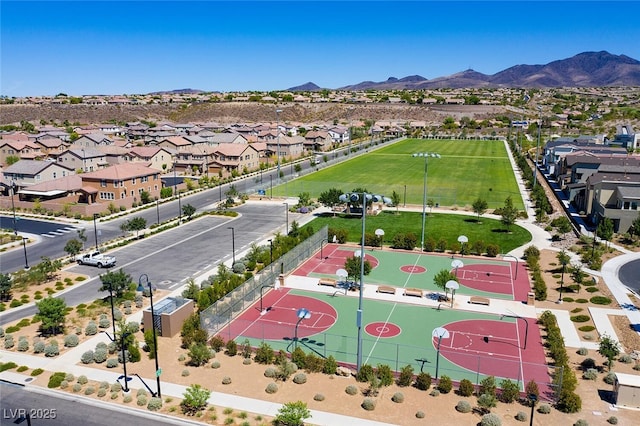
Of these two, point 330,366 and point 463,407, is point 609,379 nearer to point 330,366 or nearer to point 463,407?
point 463,407

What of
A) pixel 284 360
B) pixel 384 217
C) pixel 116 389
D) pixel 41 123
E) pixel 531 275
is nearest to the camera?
pixel 116 389

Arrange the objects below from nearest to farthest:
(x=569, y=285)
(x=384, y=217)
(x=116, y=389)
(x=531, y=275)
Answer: (x=116, y=389) → (x=569, y=285) → (x=531, y=275) → (x=384, y=217)

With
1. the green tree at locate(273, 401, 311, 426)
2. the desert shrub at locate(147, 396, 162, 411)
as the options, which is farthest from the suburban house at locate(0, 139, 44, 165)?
the green tree at locate(273, 401, 311, 426)

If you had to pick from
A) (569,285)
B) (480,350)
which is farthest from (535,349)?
(569,285)

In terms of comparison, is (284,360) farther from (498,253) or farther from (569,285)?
(498,253)

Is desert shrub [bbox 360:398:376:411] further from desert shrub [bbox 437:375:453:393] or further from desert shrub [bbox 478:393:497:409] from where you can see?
desert shrub [bbox 478:393:497:409]

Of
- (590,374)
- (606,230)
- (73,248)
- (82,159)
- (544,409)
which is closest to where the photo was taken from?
(544,409)

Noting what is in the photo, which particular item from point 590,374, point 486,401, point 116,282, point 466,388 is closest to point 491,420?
point 486,401
